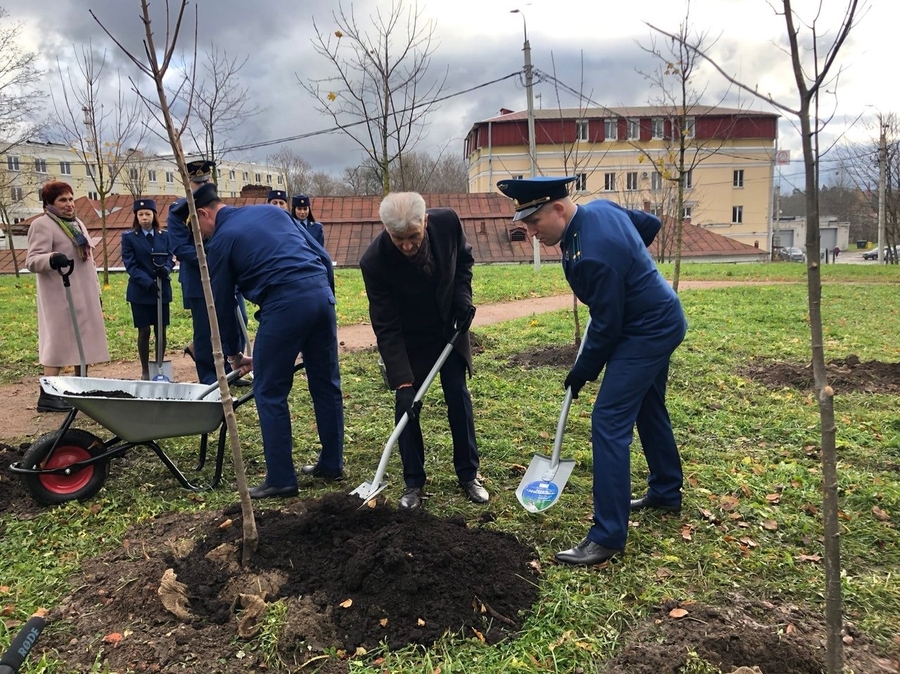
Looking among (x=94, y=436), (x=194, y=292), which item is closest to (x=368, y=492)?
(x=94, y=436)

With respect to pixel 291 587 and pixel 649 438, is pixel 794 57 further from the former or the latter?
pixel 291 587

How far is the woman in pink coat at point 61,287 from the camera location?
527 cm

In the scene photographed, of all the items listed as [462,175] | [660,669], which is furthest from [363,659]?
[462,175]

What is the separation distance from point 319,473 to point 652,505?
6.80 ft

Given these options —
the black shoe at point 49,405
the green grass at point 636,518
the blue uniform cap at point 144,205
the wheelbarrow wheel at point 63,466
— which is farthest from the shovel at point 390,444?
the blue uniform cap at point 144,205

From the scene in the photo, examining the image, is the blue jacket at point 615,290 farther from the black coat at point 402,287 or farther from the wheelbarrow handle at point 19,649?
the wheelbarrow handle at point 19,649

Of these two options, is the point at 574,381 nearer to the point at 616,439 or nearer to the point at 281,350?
the point at 616,439

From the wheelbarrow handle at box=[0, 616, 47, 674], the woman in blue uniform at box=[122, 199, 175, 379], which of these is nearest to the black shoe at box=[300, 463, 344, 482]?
the wheelbarrow handle at box=[0, 616, 47, 674]

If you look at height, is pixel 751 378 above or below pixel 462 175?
below

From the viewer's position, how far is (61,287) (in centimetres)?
547

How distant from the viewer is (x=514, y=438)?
4785 mm

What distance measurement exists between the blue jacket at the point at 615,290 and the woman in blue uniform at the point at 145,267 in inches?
180

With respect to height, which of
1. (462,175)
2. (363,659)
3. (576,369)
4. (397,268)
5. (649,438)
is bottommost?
(363,659)

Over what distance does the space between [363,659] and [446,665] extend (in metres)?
0.31
